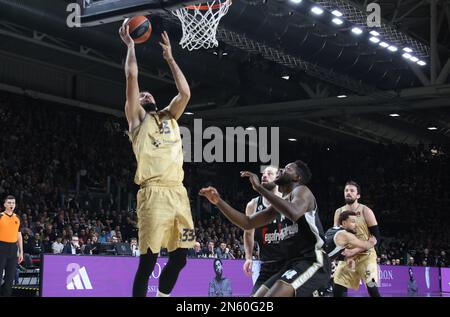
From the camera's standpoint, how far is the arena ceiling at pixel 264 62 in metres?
15.5

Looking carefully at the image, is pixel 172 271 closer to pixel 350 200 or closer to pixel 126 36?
pixel 126 36

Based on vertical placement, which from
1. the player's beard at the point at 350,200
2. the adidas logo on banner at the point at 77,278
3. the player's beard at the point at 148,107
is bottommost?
the adidas logo on banner at the point at 77,278

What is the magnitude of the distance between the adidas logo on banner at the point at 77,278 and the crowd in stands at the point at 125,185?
11.7 feet

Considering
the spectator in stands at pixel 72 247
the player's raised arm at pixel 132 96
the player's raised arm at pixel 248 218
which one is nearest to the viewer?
the player's raised arm at pixel 248 218

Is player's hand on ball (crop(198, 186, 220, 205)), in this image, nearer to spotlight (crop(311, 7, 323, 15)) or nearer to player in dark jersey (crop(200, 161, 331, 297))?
player in dark jersey (crop(200, 161, 331, 297))

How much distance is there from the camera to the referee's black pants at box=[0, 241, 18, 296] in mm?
11086

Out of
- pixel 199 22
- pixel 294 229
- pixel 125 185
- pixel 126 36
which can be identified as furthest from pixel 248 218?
pixel 125 185

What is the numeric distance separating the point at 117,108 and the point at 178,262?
21.5 metres

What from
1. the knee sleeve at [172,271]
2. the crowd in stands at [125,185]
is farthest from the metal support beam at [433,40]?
the knee sleeve at [172,271]

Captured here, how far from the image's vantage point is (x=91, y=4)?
8.13 meters

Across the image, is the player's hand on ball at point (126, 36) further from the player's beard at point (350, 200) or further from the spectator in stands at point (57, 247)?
the spectator in stands at point (57, 247)

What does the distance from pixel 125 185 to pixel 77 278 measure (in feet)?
42.6
